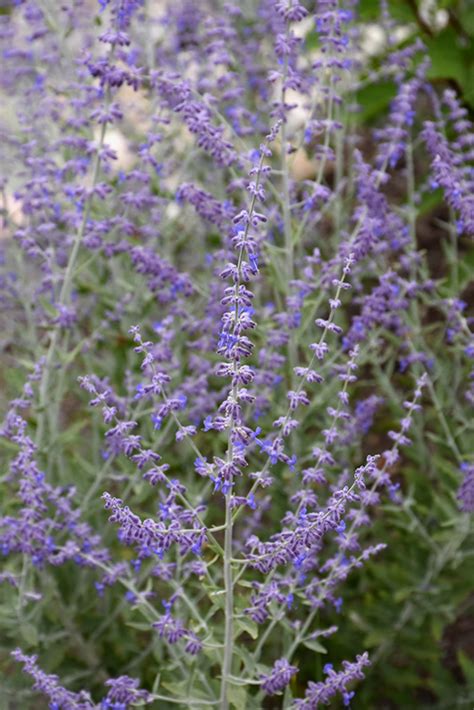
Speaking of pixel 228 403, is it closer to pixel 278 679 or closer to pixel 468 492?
pixel 278 679

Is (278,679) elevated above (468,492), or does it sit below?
below

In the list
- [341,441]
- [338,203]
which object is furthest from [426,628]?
[338,203]

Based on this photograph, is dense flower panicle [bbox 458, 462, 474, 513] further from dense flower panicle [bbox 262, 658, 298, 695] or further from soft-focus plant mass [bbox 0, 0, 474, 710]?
dense flower panicle [bbox 262, 658, 298, 695]

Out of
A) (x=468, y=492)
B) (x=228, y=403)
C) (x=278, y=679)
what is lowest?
(x=278, y=679)

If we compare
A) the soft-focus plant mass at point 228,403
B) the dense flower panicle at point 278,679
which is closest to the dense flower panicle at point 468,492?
the soft-focus plant mass at point 228,403

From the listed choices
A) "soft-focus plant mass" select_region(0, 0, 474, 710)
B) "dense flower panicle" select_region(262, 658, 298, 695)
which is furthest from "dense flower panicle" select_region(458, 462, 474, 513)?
"dense flower panicle" select_region(262, 658, 298, 695)

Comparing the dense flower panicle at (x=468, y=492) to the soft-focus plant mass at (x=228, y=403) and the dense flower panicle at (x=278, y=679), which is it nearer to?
the soft-focus plant mass at (x=228, y=403)

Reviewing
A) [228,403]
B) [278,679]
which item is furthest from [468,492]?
[228,403]

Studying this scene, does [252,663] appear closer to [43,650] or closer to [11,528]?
[11,528]
